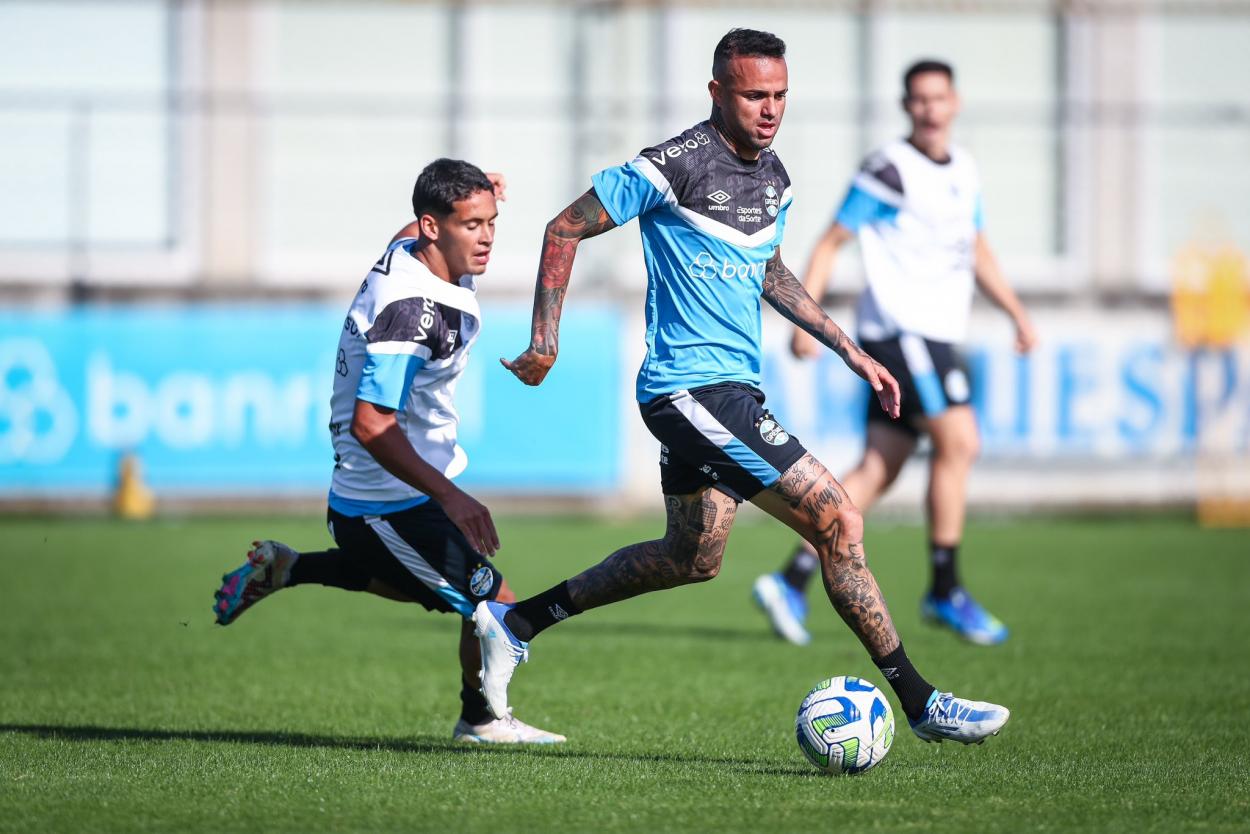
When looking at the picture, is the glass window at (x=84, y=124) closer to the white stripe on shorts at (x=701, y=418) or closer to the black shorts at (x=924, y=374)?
the black shorts at (x=924, y=374)

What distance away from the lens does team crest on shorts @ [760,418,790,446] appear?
532 cm

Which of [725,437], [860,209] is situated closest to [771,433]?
[725,437]

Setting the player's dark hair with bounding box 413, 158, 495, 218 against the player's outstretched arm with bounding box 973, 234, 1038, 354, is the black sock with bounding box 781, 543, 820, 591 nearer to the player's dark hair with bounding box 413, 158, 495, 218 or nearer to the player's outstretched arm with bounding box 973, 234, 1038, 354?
the player's outstretched arm with bounding box 973, 234, 1038, 354

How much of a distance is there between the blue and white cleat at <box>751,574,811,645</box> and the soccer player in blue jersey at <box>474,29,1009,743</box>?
290 cm

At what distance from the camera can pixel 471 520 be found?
518cm

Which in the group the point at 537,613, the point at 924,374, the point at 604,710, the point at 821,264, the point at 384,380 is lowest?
the point at 604,710

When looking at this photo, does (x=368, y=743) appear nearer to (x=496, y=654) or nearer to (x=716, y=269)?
(x=496, y=654)

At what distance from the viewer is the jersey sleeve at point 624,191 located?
529 centimetres

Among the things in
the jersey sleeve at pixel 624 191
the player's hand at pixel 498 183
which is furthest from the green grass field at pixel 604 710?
the player's hand at pixel 498 183

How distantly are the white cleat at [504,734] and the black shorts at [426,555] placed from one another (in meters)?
0.43

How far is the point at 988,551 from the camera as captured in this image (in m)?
13.0

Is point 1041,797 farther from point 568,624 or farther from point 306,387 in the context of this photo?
point 306,387

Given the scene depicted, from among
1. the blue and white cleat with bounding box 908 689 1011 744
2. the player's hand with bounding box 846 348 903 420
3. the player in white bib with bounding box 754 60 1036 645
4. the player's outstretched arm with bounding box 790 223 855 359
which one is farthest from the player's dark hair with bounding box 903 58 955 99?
the blue and white cleat with bounding box 908 689 1011 744

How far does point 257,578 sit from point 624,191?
1.93m
